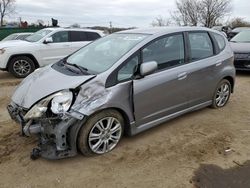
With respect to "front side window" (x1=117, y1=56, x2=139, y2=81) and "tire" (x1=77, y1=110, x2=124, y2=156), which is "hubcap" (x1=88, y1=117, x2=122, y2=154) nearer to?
"tire" (x1=77, y1=110, x2=124, y2=156)

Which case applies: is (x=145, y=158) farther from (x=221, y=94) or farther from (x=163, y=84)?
(x=221, y=94)

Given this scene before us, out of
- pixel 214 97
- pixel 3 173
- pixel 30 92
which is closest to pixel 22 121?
pixel 30 92

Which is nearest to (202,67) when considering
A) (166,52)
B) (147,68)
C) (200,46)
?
(200,46)

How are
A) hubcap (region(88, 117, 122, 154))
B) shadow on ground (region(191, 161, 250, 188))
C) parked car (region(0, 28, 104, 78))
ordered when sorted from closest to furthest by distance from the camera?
shadow on ground (region(191, 161, 250, 188)), hubcap (region(88, 117, 122, 154)), parked car (region(0, 28, 104, 78))

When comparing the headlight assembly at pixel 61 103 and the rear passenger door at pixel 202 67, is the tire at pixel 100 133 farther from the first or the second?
the rear passenger door at pixel 202 67

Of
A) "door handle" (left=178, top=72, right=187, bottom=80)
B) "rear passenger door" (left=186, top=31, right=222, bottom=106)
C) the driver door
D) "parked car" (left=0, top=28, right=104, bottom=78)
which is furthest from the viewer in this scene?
"parked car" (left=0, top=28, right=104, bottom=78)

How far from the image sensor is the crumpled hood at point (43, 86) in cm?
379

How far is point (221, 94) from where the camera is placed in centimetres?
582

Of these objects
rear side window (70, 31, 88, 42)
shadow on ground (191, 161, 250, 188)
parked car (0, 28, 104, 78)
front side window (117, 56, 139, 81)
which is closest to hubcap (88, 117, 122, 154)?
front side window (117, 56, 139, 81)

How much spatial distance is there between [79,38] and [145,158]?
747cm

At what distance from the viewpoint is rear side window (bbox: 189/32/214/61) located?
5023mm

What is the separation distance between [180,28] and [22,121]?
2874mm

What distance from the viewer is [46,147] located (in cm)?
376

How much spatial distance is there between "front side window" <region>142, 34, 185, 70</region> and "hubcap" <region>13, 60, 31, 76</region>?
20.0 ft
